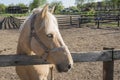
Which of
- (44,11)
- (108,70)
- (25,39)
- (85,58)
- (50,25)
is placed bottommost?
(108,70)

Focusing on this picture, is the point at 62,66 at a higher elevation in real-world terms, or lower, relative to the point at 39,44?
lower

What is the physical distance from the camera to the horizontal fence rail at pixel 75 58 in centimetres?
341

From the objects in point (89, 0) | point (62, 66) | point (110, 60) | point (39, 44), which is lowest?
point (89, 0)

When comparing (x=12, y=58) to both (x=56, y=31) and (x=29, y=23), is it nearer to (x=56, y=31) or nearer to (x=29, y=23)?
(x=29, y=23)

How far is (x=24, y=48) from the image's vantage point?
3.44 m

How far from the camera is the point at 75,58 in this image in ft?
12.0

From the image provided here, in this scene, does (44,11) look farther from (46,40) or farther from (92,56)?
(92,56)

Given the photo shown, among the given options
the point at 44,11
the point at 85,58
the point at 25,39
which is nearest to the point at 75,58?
the point at 85,58

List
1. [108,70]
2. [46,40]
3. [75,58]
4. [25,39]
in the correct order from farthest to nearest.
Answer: [108,70], [75,58], [25,39], [46,40]

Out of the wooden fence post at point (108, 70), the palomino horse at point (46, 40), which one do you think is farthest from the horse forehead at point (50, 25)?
the wooden fence post at point (108, 70)

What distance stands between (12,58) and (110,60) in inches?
53.9

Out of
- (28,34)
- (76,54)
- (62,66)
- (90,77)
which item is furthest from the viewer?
(90,77)

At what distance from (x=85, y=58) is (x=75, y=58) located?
0.15 metres

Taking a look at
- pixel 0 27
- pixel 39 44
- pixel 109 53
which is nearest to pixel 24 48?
pixel 39 44
